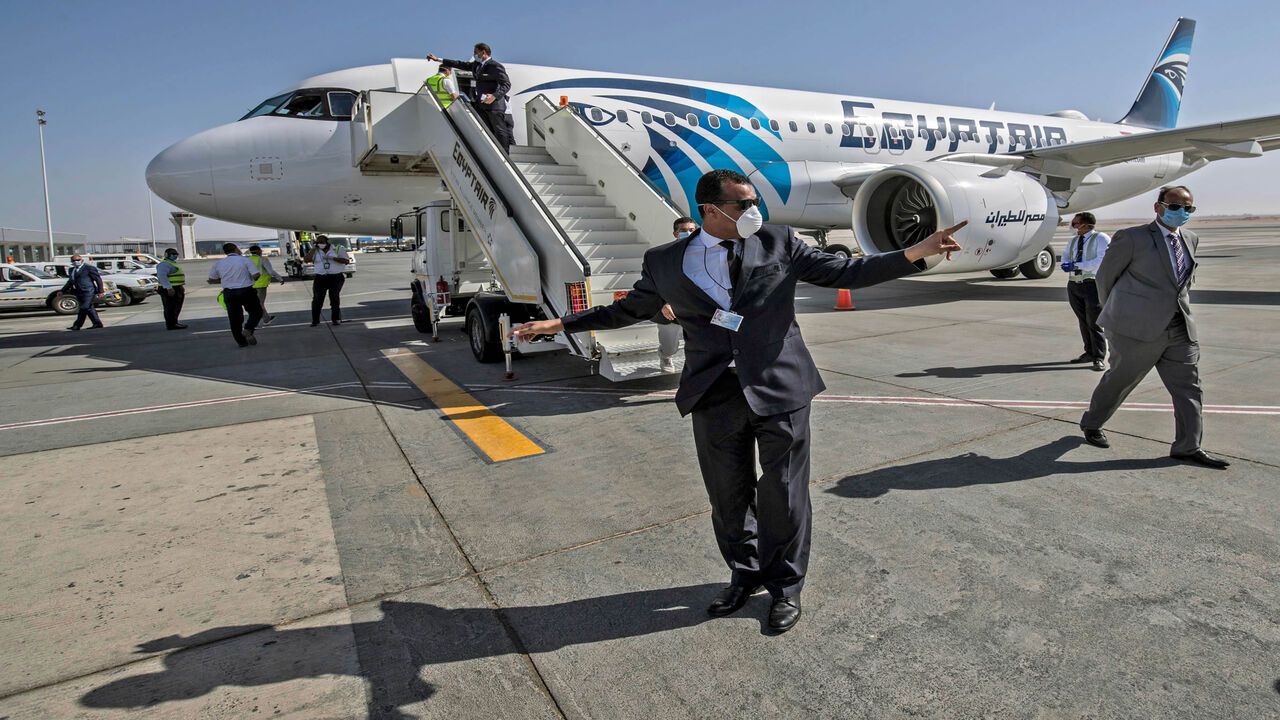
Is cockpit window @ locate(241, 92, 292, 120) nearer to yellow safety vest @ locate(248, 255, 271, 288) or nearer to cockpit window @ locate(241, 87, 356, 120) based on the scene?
cockpit window @ locate(241, 87, 356, 120)

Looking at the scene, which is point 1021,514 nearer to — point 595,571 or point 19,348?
point 595,571

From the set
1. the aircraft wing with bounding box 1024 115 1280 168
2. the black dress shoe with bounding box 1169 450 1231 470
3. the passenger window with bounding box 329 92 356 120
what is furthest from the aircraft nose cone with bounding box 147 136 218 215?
the aircraft wing with bounding box 1024 115 1280 168

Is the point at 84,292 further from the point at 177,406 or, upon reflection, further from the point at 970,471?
the point at 970,471

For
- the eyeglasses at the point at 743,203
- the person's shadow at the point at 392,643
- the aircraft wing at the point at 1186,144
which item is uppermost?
the aircraft wing at the point at 1186,144

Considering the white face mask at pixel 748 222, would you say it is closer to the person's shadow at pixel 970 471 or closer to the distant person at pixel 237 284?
the person's shadow at pixel 970 471

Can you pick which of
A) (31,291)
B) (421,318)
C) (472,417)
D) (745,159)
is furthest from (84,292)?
(745,159)

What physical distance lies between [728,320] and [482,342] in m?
5.93

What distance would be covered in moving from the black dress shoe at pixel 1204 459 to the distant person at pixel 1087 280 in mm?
2805

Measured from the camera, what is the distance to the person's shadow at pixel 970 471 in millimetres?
3885

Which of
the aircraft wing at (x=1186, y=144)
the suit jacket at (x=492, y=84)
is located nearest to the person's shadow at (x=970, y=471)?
the suit jacket at (x=492, y=84)

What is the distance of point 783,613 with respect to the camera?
2596mm

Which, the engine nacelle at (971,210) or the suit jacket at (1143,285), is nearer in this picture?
the suit jacket at (1143,285)

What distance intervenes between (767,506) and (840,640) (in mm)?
535

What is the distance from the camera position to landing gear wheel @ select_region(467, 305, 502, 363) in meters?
7.95
